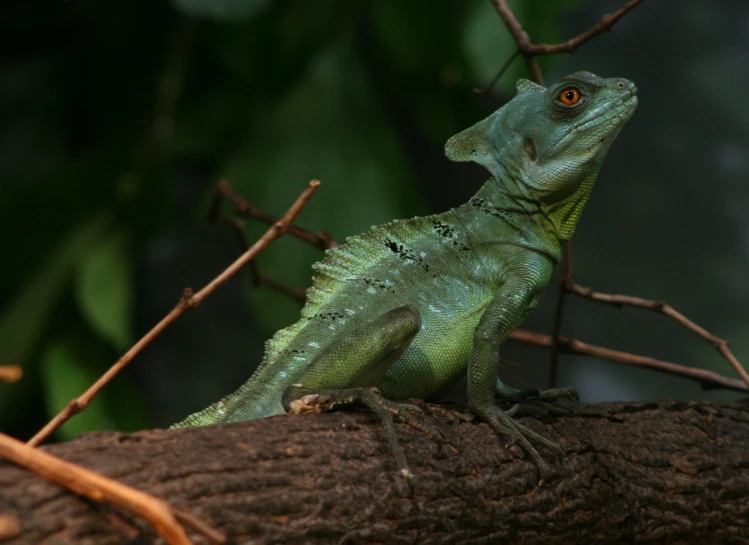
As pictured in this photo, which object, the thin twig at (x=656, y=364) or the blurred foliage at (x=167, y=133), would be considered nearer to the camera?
the thin twig at (x=656, y=364)

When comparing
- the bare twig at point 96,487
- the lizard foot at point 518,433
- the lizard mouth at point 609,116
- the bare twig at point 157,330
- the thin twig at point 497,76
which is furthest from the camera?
the thin twig at point 497,76

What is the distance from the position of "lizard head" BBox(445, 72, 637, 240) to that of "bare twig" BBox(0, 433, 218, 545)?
73.2 inches

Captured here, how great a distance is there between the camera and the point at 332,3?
486 cm

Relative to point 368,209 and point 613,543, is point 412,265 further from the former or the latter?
point 368,209

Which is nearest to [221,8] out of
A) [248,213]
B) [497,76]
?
[248,213]

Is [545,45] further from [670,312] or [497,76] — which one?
[670,312]

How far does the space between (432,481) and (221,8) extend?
2.65 metres

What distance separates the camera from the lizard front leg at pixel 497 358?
2.35 m

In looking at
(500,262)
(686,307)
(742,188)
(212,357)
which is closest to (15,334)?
(212,357)

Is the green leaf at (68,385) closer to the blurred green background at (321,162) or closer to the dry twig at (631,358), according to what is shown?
the blurred green background at (321,162)

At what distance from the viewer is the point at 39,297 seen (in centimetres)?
465

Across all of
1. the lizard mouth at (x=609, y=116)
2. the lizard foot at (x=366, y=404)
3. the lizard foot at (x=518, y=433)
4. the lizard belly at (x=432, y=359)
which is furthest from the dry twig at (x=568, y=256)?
the lizard foot at (x=366, y=404)

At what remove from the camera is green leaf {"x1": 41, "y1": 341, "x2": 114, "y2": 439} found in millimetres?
4430

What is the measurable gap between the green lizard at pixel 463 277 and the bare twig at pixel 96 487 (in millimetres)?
900
